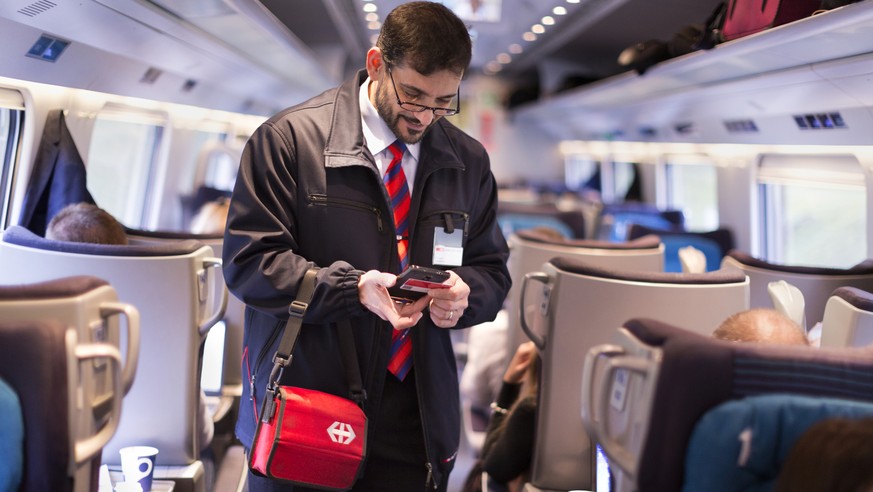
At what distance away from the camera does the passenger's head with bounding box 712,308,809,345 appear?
2.44 m

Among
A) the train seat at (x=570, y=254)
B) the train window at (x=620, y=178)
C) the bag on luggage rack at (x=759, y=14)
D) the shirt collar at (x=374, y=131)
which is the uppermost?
the train window at (x=620, y=178)

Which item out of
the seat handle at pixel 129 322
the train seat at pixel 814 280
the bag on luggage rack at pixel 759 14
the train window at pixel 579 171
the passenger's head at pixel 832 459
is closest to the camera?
the passenger's head at pixel 832 459

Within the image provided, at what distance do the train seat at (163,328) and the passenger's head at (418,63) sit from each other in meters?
1.43

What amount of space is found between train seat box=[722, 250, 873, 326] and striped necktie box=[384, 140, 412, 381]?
2.09m

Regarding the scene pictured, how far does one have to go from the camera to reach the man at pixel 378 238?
2.26 m

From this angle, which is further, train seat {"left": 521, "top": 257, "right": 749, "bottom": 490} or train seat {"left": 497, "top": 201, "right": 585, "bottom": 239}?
train seat {"left": 497, "top": 201, "right": 585, "bottom": 239}

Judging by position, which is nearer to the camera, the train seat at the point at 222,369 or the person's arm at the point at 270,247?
the person's arm at the point at 270,247

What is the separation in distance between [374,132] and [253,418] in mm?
874

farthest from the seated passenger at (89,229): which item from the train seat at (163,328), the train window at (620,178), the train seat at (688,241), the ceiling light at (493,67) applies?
the ceiling light at (493,67)

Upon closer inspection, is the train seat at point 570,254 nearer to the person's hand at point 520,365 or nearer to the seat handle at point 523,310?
the person's hand at point 520,365

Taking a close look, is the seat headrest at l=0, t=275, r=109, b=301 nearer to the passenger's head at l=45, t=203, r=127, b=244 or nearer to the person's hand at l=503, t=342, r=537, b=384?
the passenger's head at l=45, t=203, r=127, b=244

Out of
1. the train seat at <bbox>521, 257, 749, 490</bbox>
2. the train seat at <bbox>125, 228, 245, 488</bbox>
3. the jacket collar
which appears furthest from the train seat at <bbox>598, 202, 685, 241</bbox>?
the jacket collar

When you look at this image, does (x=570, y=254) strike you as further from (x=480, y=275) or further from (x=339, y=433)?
Result: (x=339, y=433)

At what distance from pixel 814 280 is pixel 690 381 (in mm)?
2513
